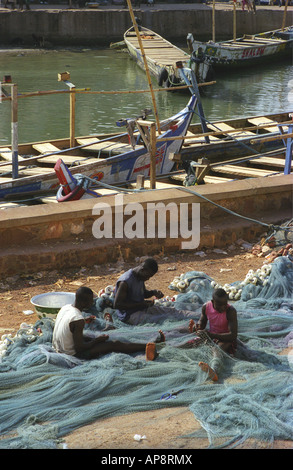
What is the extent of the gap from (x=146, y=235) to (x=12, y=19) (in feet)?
81.1

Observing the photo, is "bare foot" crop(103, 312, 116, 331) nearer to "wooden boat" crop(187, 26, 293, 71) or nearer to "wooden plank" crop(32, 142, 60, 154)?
"wooden plank" crop(32, 142, 60, 154)

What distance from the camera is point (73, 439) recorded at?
4.60 metres

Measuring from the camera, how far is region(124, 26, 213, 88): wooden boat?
23.0 metres

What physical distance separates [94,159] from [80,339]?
6.69 meters

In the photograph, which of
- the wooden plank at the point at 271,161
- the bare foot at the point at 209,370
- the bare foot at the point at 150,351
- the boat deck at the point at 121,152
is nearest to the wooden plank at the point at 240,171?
the boat deck at the point at 121,152

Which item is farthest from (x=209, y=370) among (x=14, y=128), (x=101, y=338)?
(x=14, y=128)

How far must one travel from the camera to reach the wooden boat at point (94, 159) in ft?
35.0

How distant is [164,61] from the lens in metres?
24.1

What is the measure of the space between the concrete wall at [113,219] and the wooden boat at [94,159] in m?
1.60

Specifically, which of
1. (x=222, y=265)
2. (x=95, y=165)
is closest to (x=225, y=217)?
(x=222, y=265)
